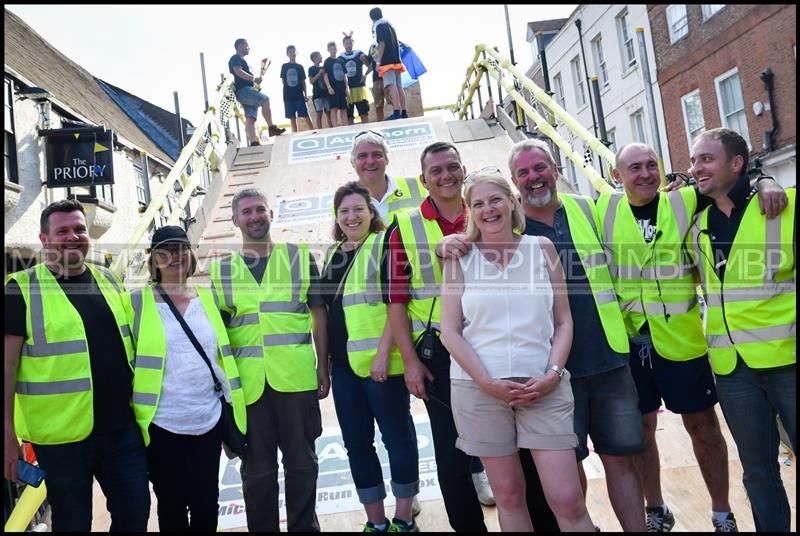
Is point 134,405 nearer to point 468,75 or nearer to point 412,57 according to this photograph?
point 412,57

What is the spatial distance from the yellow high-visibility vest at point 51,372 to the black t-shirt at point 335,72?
328 inches

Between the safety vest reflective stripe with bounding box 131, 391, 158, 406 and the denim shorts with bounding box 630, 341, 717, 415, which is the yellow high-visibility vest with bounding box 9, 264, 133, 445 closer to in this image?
the safety vest reflective stripe with bounding box 131, 391, 158, 406

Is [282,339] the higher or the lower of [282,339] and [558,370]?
the higher

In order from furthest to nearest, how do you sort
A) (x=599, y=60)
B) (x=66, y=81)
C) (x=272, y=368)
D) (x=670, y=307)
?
(x=599, y=60), (x=66, y=81), (x=272, y=368), (x=670, y=307)

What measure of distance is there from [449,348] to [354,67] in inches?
348

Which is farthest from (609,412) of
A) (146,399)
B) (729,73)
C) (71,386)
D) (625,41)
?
(625,41)

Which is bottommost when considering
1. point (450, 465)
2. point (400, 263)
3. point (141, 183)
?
point (450, 465)

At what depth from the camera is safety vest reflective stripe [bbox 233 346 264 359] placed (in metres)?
2.90

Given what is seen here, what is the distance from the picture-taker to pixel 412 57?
35.4 ft

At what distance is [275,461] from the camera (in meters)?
2.90

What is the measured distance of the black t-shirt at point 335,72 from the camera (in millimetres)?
10223

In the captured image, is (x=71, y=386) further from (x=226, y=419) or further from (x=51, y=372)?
(x=226, y=419)

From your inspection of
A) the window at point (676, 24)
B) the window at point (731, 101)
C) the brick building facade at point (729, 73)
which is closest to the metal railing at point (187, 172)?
the brick building facade at point (729, 73)

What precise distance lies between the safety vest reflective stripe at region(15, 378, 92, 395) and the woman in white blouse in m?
1.66
